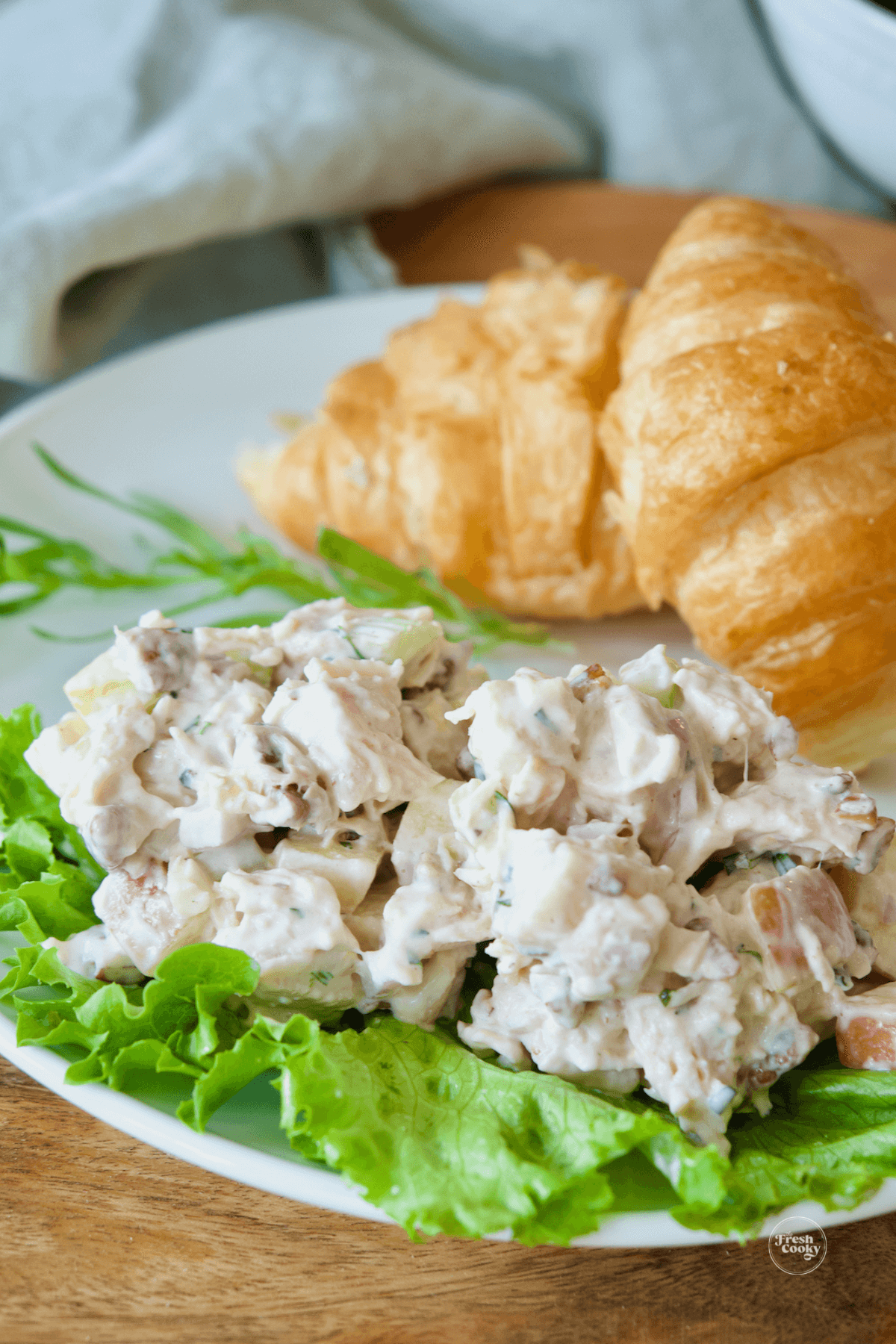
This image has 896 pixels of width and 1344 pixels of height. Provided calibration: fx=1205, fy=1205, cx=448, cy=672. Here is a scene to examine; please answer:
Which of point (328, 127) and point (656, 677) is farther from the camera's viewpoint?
point (328, 127)

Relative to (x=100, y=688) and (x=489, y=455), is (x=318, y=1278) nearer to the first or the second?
(x=100, y=688)

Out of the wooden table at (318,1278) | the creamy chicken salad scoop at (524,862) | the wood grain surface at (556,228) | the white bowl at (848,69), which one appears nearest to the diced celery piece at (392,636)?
the creamy chicken salad scoop at (524,862)

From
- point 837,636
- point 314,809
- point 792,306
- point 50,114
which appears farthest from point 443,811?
point 50,114

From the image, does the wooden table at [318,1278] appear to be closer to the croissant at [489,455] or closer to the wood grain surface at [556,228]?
the croissant at [489,455]

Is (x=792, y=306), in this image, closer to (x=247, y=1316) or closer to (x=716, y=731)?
(x=716, y=731)

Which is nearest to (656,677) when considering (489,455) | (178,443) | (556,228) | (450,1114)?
(450,1114)
